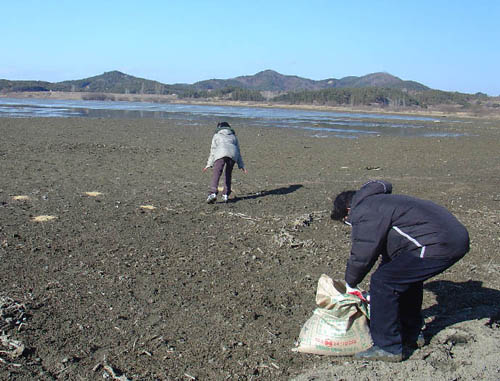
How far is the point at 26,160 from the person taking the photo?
14.2 m

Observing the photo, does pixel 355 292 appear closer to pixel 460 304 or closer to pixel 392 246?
pixel 392 246

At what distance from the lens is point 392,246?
396 cm

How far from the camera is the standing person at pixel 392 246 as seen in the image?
3.82m

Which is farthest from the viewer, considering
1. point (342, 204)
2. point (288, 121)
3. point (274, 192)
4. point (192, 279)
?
point (288, 121)

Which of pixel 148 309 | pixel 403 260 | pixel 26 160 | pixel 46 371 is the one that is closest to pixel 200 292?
pixel 148 309

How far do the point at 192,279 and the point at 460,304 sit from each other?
2.93 m

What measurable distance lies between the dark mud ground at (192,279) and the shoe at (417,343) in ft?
0.21

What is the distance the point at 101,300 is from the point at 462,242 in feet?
11.2

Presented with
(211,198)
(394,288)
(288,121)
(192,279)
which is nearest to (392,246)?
(394,288)

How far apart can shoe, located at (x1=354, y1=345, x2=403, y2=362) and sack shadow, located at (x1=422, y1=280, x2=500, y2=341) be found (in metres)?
0.54

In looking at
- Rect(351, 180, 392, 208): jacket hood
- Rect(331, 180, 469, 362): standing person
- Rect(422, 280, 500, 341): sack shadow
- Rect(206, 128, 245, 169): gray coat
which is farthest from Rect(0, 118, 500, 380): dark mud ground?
Rect(351, 180, 392, 208): jacket hood

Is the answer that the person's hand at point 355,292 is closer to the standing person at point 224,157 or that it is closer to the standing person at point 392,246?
the standing person at point 392,246

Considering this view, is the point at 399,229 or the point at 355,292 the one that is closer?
the point at 399,229

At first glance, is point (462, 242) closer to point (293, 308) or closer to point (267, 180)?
point (293, 308)
